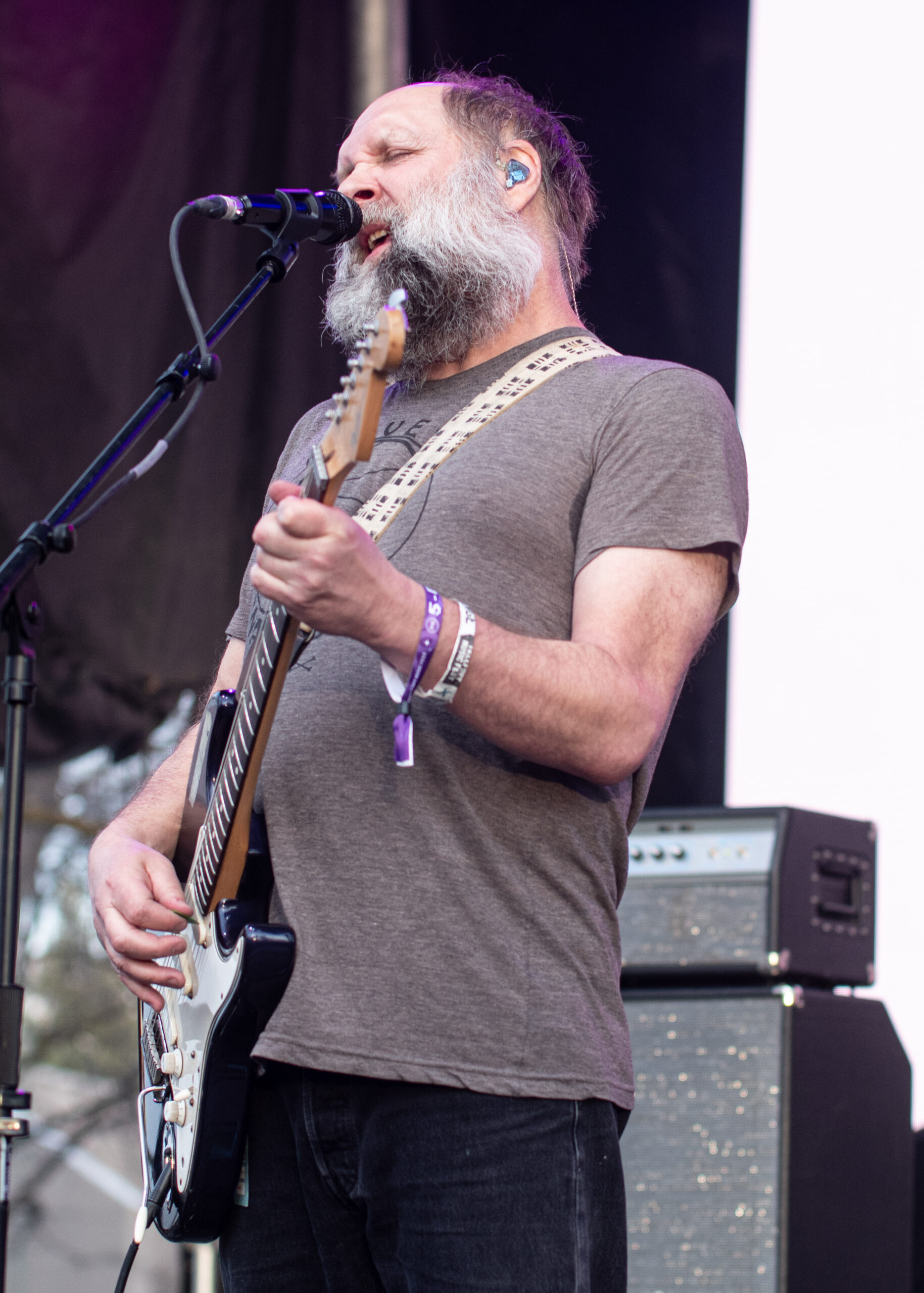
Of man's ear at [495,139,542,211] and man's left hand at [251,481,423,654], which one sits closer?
man's left hand at [251,481,423,654]

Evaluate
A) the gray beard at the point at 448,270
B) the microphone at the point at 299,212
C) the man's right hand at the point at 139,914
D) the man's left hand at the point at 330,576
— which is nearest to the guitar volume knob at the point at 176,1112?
the man's right hand at the point at 139,914

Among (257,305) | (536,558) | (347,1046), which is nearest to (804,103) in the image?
(257,305)

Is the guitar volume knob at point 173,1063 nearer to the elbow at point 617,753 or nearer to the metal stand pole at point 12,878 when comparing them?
the metal stand pole at point 12,878

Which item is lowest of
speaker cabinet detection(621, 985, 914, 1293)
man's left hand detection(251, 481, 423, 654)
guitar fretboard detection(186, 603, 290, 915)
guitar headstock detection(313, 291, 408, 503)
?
speaker cabinet detection(621, 985, 914, 1293)

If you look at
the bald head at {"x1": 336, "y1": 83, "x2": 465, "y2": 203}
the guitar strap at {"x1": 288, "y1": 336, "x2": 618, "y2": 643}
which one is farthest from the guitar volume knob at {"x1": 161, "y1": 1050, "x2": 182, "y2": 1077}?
the bald head at {"x1": 336, "y1": 83, "x2": 465, "y2": 203}

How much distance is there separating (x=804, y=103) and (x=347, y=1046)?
8.05ft

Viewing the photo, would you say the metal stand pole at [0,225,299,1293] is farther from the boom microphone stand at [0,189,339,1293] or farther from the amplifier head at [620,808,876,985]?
the amplifier head at [620,808,876,985]

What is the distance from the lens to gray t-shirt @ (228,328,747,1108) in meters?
1.23

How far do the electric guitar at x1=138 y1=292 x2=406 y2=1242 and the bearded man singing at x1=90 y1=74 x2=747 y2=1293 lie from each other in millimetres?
28

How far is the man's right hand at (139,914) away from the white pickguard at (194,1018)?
0.07 ft

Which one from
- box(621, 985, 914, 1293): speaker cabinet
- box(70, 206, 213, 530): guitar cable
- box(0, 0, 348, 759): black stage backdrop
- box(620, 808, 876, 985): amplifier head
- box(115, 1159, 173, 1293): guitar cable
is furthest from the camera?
box(0, 0, 348, 759): black stage backdrop

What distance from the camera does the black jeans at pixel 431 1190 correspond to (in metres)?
1.19

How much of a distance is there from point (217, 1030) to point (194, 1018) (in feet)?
0.40

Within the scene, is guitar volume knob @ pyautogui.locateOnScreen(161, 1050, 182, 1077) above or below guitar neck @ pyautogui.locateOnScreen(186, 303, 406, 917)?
below
